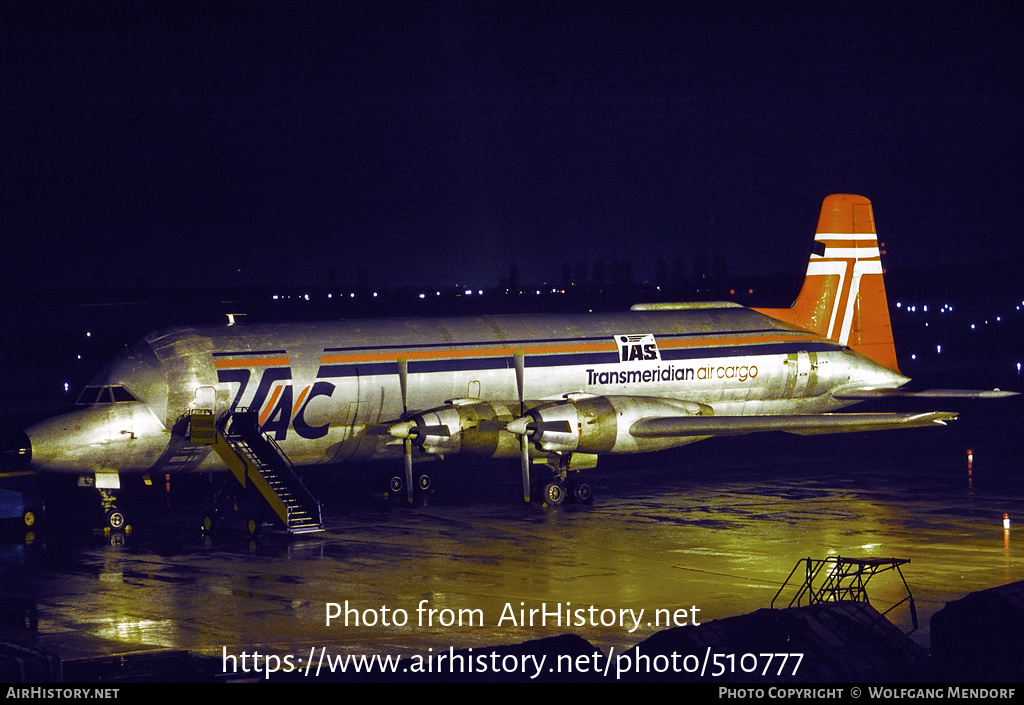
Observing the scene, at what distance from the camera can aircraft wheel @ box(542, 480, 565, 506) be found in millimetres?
30734

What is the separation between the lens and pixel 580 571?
74.7 ft

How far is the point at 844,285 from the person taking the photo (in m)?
39.3

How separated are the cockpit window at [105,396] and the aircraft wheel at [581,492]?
1065 centimetres

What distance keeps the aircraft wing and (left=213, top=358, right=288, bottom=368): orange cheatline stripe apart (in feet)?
28.2

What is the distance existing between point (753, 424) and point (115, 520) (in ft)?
48.5

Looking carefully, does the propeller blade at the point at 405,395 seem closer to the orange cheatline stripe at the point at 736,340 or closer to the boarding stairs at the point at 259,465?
the boarding stairs at the point at 259,465

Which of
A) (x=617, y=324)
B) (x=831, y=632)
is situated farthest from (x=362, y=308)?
(x=831, y=632)

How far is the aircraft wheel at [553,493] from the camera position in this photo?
3073cm

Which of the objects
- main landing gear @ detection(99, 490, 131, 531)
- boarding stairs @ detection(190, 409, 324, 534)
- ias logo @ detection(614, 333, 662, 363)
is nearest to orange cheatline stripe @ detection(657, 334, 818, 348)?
ias logo @ detection(614, 333, 662, 363)

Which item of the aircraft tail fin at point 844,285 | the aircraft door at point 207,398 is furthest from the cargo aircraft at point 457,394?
the aircraft tail fin at point 844,285

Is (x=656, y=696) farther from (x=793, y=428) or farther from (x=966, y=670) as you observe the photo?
(x=793, y=428)

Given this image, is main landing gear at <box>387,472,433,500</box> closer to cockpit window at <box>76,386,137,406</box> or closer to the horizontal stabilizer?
cockpit window at <box>76,386,137,406</box>

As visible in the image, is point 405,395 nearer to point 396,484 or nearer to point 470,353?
point 470,353

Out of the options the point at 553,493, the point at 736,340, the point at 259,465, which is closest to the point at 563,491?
the point at 553,493
